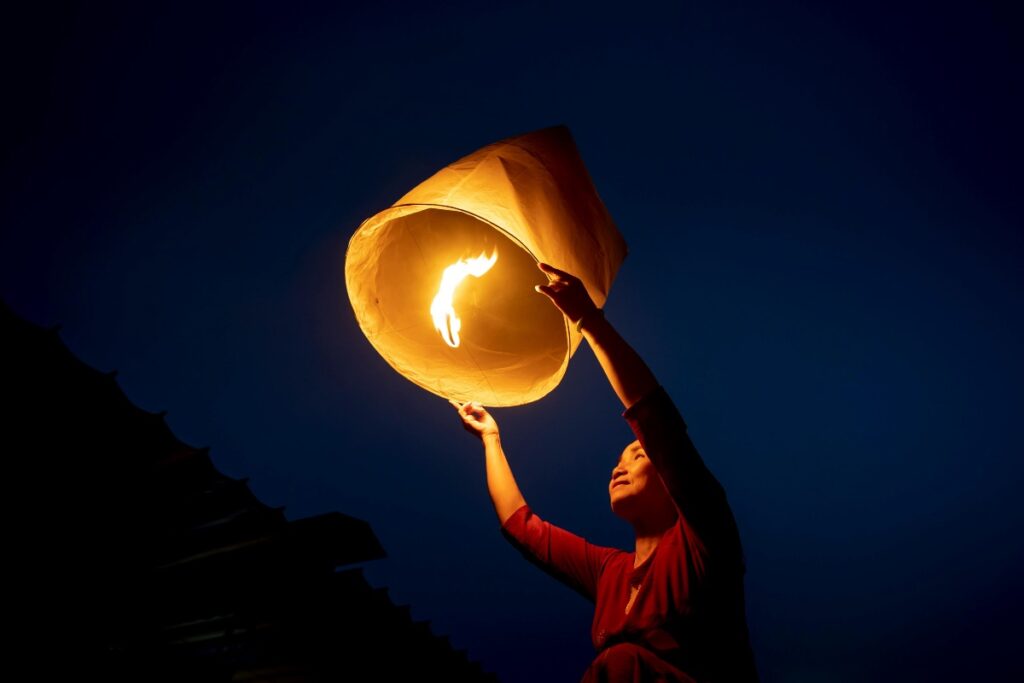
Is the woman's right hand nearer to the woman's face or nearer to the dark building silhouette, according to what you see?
the woman's face

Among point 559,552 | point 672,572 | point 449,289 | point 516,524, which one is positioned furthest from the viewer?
point 516,524

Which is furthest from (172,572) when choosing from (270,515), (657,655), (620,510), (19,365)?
(657,655)

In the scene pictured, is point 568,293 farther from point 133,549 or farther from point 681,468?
point 133,549

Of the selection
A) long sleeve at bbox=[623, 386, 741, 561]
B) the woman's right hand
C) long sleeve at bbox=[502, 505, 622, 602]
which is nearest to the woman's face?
long sleeve at bbox=[502, 505, 622, 602]

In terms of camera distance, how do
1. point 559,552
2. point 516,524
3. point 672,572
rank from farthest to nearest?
point 516,524
point 559,552
point 672,572

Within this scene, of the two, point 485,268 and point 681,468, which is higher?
point 485,268

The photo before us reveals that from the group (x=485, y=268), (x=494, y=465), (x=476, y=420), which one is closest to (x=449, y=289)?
(x=485, y=268)

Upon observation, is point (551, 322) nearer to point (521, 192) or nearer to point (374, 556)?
point (521, 192)

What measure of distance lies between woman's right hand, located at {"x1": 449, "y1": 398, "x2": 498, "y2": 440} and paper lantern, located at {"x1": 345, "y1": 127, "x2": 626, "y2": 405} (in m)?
0.47

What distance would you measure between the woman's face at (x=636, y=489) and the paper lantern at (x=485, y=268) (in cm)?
56

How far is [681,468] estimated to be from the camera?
1.93m

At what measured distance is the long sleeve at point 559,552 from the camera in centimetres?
267

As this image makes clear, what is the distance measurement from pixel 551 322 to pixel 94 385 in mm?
2446

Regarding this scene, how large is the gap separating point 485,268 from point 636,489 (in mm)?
1183
